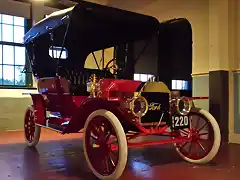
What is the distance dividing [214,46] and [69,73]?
2.47 m

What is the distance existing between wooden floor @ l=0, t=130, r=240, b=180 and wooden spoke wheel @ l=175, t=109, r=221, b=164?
11 cm

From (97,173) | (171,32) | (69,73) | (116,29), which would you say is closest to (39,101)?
(69,73)

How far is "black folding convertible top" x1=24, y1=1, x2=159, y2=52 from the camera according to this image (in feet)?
10.5

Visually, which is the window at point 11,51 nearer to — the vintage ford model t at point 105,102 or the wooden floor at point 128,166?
the vintage ford model t at point 105,102

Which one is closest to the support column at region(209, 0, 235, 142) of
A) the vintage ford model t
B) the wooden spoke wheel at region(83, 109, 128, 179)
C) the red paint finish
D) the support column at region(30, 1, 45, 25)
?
the vintage ford model t

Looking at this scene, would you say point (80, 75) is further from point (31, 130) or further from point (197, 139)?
point (197, 139)

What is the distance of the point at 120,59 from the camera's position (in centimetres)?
433

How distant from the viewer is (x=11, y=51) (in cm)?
671

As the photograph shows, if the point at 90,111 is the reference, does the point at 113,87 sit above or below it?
above

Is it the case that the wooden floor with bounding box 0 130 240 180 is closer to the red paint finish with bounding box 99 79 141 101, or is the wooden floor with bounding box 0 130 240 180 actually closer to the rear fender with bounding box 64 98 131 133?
the rear fender with bounding box 64 98 131 133

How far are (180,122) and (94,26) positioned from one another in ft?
5.52

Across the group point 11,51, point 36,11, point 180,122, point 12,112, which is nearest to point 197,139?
point 180,122

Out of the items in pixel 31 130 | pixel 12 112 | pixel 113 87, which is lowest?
pixel 31 130

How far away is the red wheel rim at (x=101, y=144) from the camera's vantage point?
2.61 m
